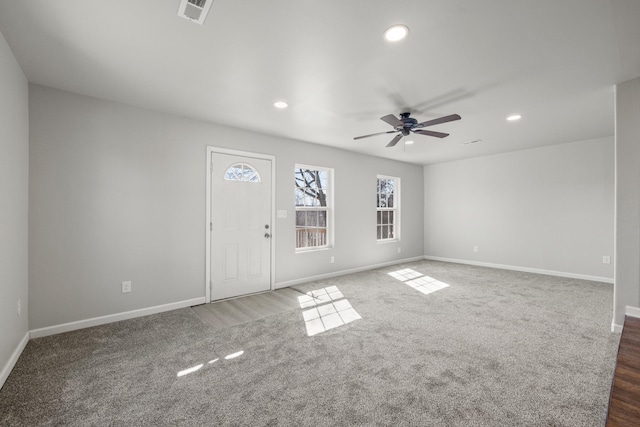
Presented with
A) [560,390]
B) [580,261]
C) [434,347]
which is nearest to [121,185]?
[434,347]

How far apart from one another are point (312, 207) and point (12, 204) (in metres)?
3.77

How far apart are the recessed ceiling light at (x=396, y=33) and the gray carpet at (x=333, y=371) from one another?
98.8 inches

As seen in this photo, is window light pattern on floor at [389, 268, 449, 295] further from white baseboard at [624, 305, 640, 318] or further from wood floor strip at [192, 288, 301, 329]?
white baseboard at [624, 305, 640, 318]

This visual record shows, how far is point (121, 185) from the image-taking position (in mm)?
3303

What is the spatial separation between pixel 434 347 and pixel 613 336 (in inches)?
71.9

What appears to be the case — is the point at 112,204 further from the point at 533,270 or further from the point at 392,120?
the point at 533,270

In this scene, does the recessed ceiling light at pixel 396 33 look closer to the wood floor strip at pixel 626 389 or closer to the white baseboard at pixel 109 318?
the wood floor strip at pixel 626 389

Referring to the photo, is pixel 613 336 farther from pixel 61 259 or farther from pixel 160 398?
pixel 61 259

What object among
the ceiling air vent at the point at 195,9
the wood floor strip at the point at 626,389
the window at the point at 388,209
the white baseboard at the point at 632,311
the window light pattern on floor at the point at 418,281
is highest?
the ceiling air vent at the point at 195,9

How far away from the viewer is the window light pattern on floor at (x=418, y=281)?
462 centimetres

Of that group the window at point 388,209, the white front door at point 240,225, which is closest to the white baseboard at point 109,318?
the white front door at point 240,225

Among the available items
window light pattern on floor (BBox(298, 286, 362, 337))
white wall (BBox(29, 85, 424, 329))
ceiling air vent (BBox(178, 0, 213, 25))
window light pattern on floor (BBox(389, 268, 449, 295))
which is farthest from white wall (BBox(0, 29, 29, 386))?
window light pattern on floor (BBox(389, 268, 449, 295))

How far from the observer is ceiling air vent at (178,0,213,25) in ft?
5.79

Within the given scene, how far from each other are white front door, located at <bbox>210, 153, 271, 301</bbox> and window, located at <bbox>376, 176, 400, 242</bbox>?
300 cm
